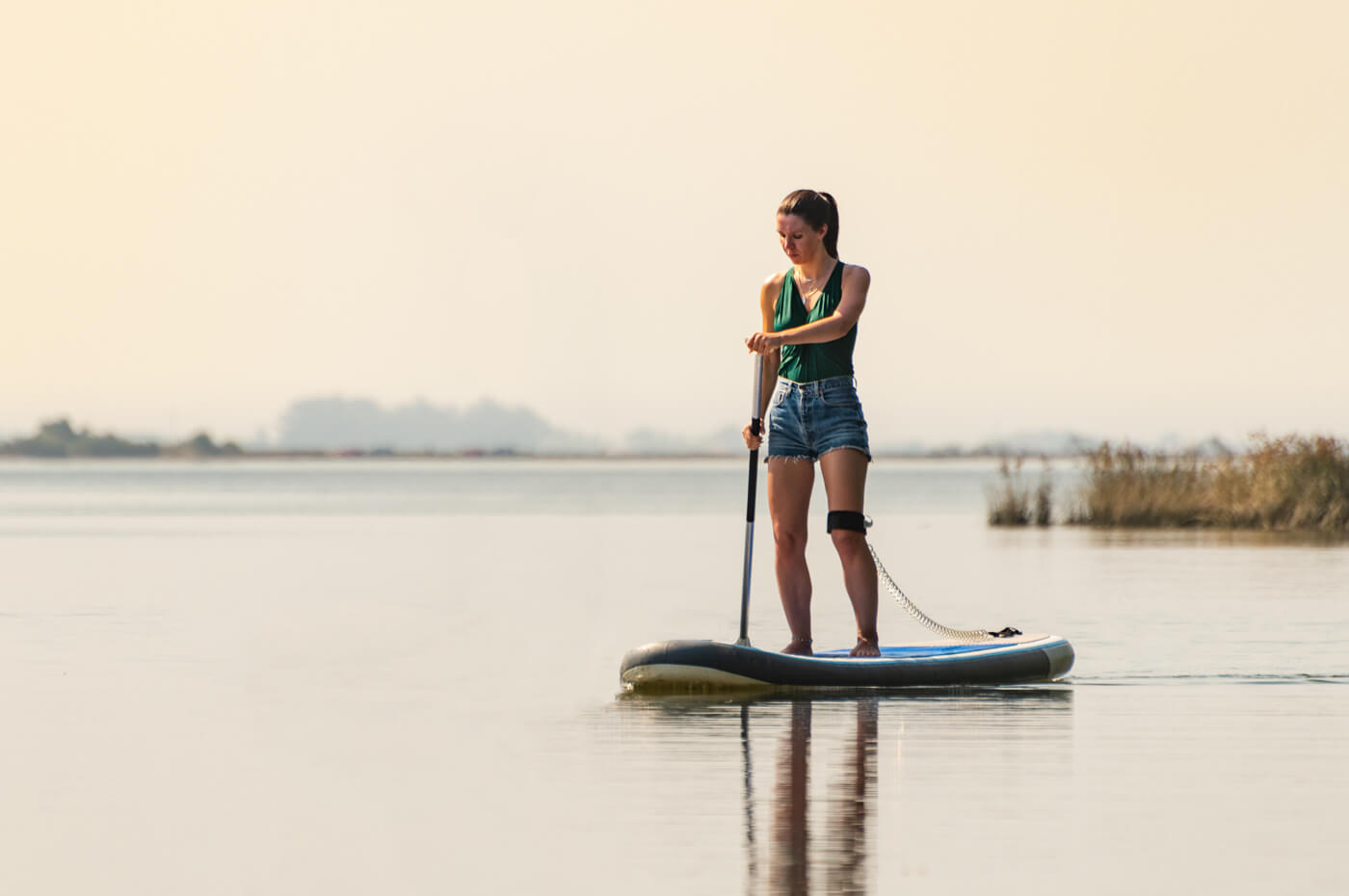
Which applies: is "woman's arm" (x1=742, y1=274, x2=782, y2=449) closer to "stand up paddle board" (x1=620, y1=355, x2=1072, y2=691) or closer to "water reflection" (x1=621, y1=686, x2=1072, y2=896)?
"stand up paddle board" (x1=620, y1=355, x2=1072, y2=691)

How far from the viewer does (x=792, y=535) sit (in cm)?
910

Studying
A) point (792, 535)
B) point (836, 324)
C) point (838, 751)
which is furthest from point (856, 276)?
point (838, 751)

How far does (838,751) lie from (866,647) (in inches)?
84.6

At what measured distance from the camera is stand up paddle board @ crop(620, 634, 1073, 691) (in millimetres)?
8836

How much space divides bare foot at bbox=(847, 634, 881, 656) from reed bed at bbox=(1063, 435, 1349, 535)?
16257 millimetres

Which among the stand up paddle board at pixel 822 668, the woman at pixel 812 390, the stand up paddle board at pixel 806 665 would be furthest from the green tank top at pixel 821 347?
the stand up paddle board at pixel 822 668

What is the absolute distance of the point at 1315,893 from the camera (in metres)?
4.90

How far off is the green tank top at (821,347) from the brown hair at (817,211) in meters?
0.13

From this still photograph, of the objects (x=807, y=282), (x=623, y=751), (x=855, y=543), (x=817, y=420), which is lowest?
(x=623, y=751)

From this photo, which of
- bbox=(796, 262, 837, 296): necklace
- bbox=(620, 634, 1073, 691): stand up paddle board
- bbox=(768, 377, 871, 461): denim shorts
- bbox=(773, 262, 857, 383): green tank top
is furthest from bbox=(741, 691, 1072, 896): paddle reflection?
bbox=(796, 262, 837, 296): necklace

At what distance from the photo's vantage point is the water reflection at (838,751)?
17.4 feet

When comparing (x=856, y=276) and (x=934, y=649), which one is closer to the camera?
(x=856, y=276)

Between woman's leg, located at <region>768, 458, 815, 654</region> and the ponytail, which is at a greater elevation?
the ponytail

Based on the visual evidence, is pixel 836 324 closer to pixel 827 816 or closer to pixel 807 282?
pixel 807 282
